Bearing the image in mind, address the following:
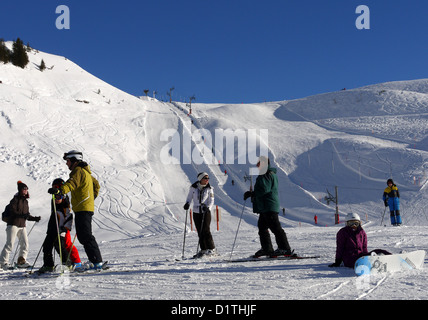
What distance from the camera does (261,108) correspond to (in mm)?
46844

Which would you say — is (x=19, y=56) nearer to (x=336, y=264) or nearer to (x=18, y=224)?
(x=18, y=224)

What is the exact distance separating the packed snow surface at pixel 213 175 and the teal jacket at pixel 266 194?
0.98 metres

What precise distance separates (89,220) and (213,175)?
2062 centimetres

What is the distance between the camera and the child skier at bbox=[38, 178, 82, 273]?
6.25m

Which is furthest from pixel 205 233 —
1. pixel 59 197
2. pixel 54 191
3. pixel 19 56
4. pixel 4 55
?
pixel 19 56

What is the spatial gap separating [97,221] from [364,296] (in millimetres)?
16037

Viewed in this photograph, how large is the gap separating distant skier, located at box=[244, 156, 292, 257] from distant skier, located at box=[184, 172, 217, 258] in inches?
44.7

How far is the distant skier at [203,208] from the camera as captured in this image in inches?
305

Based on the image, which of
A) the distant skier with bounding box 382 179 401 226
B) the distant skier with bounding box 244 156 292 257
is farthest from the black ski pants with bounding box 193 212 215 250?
the distant skier with bounding box 382 179 401 226

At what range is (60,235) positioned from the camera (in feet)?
20.9

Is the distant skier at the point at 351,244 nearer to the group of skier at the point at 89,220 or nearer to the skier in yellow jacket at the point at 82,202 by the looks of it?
the group of skier at the point at 89,220
